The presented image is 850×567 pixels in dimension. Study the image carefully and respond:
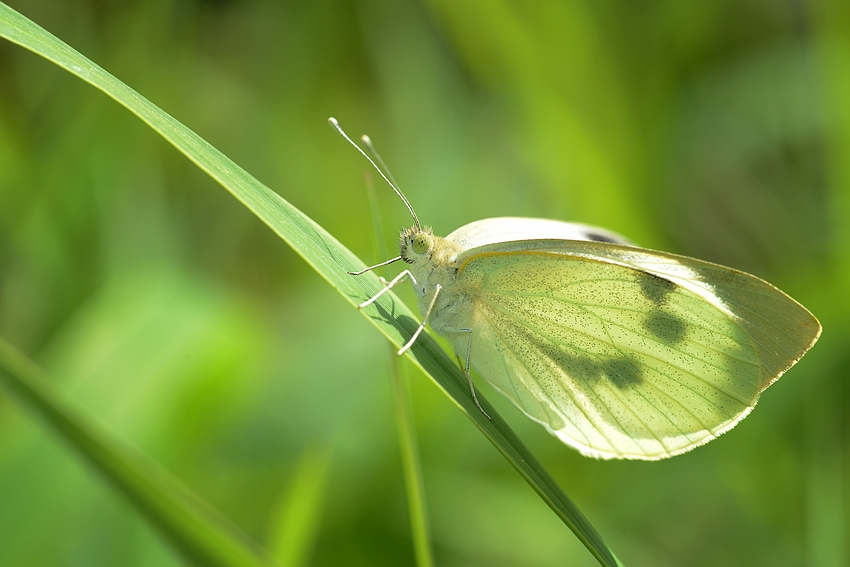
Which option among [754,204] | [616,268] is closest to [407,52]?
[754,204]

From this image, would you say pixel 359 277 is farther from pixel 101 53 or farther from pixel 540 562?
pixel 101 53

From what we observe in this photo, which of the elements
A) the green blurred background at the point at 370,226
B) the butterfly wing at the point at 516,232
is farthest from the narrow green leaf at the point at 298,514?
the butterfly wing at the point at 516,232

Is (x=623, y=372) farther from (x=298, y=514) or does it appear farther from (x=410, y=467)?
(x=298, y=514)

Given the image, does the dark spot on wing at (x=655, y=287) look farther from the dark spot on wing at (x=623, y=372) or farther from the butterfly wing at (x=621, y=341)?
the dark spot on wing at (x=623, y=372)

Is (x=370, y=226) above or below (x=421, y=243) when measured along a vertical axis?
above

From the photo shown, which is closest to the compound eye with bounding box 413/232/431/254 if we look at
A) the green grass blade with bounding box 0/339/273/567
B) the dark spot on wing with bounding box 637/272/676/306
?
the dark spot on wing with bounding box 637/272/676/306

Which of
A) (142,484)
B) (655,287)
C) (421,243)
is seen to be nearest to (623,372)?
(655,287)

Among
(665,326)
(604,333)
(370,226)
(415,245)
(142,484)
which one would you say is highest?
(370,226)
